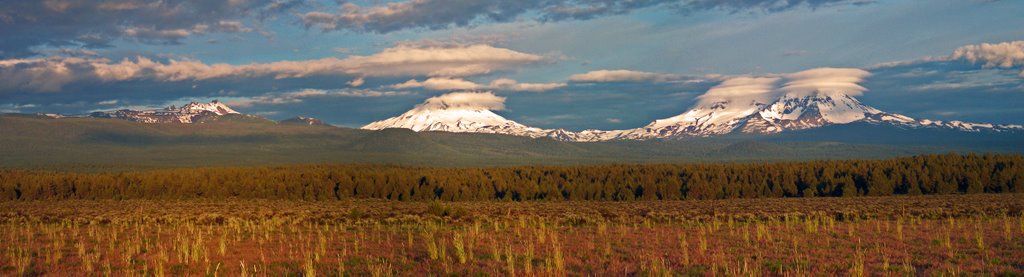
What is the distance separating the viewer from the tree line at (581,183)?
91125 mm

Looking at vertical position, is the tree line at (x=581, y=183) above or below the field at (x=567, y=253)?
below

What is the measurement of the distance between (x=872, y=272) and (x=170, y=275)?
628 inches

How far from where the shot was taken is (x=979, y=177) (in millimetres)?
92000

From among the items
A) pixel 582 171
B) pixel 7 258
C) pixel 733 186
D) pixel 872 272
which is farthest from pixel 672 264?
pixel 582 171

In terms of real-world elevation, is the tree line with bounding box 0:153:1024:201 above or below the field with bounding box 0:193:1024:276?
below

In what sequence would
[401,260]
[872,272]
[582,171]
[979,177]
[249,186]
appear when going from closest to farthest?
[872,272], [401,260], [979,177], [249,186], [582,171]

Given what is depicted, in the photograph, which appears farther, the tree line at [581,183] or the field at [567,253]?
the tree line at [581,183]

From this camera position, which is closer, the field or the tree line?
the field

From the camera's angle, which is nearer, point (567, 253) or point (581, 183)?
point (567, 253)

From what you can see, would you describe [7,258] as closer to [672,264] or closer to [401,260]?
[401,260]

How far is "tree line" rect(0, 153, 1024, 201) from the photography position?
299 ft

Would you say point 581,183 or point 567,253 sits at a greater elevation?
point 567,253

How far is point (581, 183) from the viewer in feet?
319

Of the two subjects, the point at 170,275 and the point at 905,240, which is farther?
the point at 905,240
